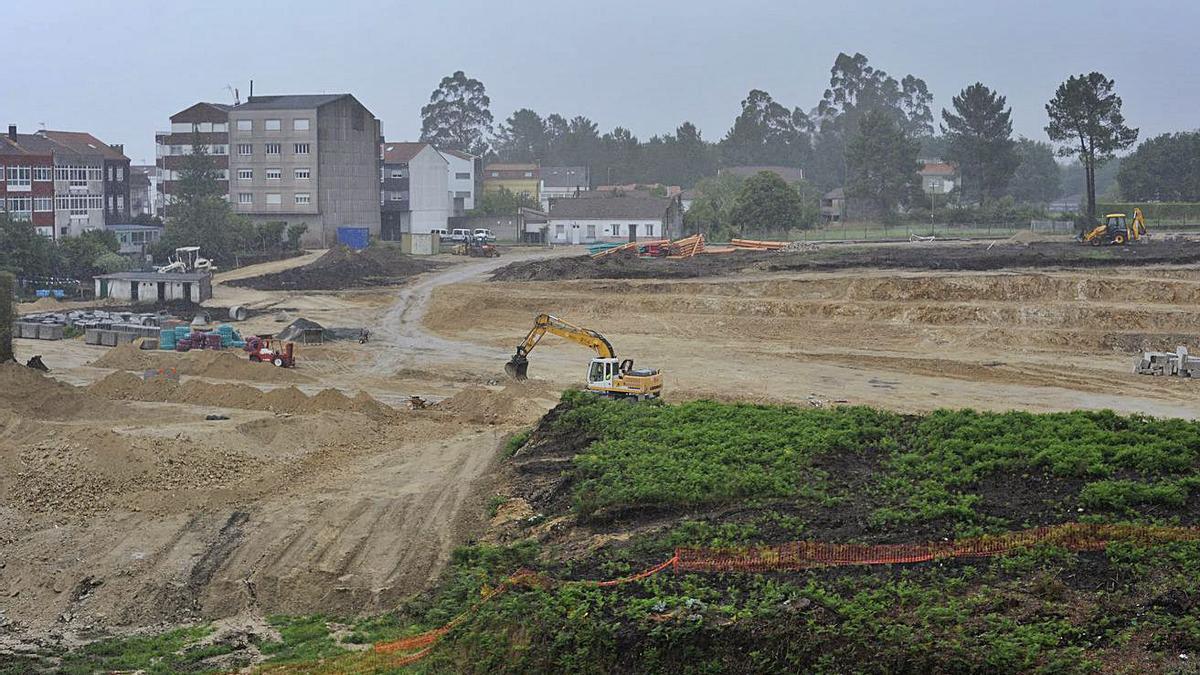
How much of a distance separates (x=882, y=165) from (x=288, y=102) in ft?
169

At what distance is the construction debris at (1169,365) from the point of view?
45031 mm

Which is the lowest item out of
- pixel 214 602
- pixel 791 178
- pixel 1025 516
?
pixel 214 602

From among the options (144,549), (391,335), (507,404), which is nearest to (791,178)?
(391,335)

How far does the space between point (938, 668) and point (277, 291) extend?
62226 millimetres

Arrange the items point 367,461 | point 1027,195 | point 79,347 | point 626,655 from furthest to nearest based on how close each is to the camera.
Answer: point 1027,195
point 79,347
point 367,461
point 626,655

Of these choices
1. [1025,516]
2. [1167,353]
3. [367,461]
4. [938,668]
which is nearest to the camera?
[938,668]

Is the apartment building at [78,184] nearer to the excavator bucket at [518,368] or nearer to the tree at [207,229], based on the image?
the tree at [207,229]

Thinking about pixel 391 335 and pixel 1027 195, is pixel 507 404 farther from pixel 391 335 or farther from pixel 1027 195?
pixel 1027 195

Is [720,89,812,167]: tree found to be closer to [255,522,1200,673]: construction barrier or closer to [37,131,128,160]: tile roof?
[37,131,128,160]: tile roof

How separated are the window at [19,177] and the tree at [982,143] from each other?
255ft

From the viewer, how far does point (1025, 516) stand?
2109 centimetres

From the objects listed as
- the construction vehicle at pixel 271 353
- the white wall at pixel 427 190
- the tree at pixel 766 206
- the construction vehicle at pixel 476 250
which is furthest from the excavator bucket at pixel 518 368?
the white wall at pixel 427 190

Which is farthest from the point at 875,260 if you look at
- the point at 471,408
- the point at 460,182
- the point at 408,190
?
the point at 460,182

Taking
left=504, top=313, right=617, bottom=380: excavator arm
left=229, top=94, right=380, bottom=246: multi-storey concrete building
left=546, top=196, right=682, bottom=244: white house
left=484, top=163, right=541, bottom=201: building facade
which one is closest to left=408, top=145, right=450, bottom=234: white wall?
left=229, top=94, right=380, bottom=246: multi-storey concrete building
